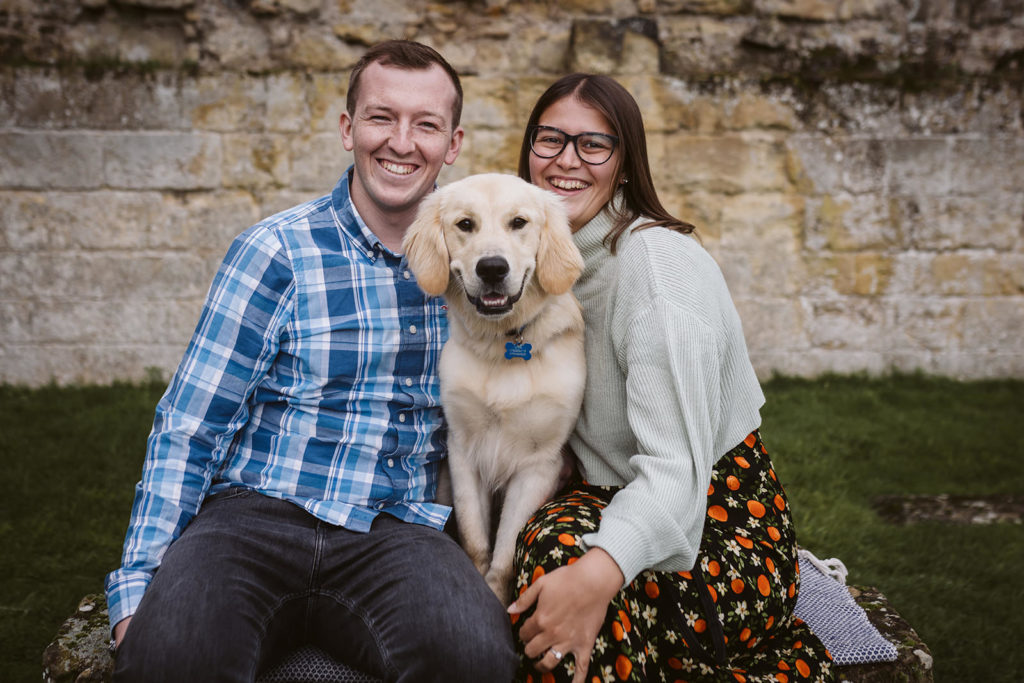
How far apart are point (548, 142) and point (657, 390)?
85 cm

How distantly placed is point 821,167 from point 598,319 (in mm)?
3756

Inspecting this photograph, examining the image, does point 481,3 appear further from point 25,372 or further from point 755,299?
point 25,372

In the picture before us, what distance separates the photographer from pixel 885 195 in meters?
5.29

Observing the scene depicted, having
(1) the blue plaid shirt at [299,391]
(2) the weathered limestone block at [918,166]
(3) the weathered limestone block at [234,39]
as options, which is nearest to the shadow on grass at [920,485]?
(2) the weathered limestone block at [918,166]

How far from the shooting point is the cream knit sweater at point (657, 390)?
1.64 m

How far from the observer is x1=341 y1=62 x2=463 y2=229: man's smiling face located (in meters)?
2.19

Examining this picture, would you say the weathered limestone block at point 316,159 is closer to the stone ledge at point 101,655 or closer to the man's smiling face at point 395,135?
the man's smiling face at point 395,135

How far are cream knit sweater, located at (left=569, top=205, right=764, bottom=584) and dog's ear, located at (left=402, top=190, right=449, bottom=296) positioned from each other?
392 millimetres

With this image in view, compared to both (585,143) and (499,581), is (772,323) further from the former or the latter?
(499,581)

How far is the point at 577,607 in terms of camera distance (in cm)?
157

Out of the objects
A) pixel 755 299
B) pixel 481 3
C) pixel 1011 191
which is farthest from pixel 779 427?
pixel 481 3

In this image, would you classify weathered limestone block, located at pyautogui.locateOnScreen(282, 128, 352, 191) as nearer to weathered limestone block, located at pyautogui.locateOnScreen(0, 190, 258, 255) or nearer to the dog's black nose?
weathered limestone block, located at pyautogui.locateOnScreen(0, 190, 258, 255)

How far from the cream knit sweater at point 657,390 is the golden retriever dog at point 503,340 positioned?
0.10 meters

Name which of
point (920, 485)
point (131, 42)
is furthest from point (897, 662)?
point (131, 42)
